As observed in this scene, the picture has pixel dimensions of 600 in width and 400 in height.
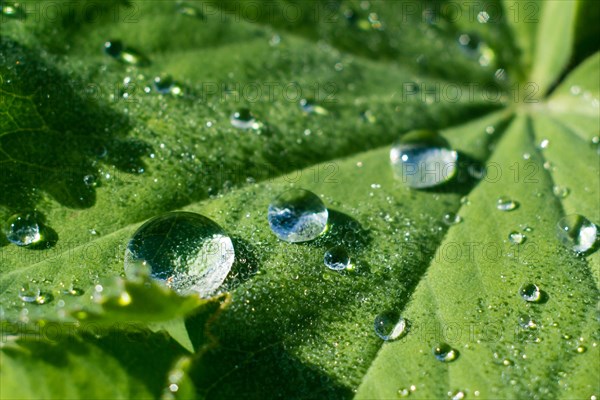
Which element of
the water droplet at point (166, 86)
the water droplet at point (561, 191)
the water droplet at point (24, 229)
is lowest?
the water droplet at point (24, 229)

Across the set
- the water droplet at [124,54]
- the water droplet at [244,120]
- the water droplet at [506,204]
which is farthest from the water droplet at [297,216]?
the water droplet at [124,54]

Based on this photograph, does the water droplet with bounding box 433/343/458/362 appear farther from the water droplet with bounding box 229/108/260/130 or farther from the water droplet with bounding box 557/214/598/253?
the water droplet with bounding box 229/108/260/130

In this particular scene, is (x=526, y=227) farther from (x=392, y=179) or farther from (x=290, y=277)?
(x=290, y=277)

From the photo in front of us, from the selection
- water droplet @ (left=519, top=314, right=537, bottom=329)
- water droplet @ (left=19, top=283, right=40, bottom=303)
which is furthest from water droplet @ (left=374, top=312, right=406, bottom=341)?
water droplet @ (left=19, top=283, right=40, bottom=303)

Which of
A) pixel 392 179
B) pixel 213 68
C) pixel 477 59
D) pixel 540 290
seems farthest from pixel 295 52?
pixel 540 290

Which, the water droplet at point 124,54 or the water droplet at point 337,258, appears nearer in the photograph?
the water droplet at point 337,258

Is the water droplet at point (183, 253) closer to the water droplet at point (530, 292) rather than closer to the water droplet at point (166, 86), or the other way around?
the water droplet at point (166, 86)
